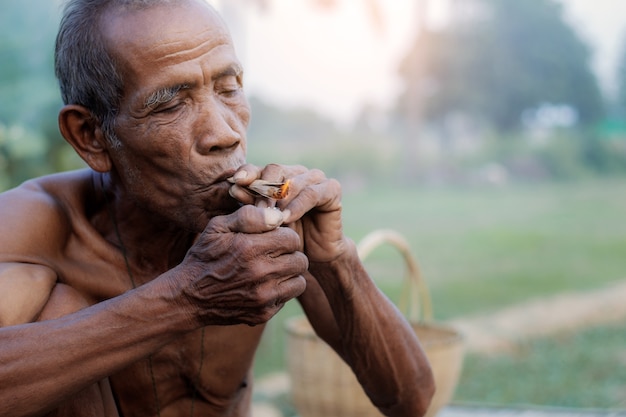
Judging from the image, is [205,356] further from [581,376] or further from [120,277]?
[581,376]

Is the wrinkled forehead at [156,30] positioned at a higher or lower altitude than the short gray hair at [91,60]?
higher

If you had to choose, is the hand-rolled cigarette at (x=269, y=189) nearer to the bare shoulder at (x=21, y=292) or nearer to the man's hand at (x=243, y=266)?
the man's hand at (x=243, y=266)

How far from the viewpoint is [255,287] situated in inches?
66.9

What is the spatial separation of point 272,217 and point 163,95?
46cm

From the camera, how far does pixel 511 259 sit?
10875mm

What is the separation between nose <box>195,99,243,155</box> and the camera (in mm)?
1900

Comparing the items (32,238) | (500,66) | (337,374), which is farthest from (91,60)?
(500,66)

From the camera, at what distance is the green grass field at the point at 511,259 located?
6469 mm

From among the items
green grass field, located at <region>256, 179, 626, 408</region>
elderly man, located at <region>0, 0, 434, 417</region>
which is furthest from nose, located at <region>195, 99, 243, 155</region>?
green grass field, located at <region>256, 179, 626, 408</region>

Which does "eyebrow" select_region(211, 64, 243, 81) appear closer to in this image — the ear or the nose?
the nose

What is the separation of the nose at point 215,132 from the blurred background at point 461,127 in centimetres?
667

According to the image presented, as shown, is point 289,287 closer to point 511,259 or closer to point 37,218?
point 37,218

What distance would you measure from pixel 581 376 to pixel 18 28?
6664 millimetres

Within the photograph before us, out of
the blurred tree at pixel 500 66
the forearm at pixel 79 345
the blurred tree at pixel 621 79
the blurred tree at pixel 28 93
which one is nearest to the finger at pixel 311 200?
the forearm at pixel 79 345
